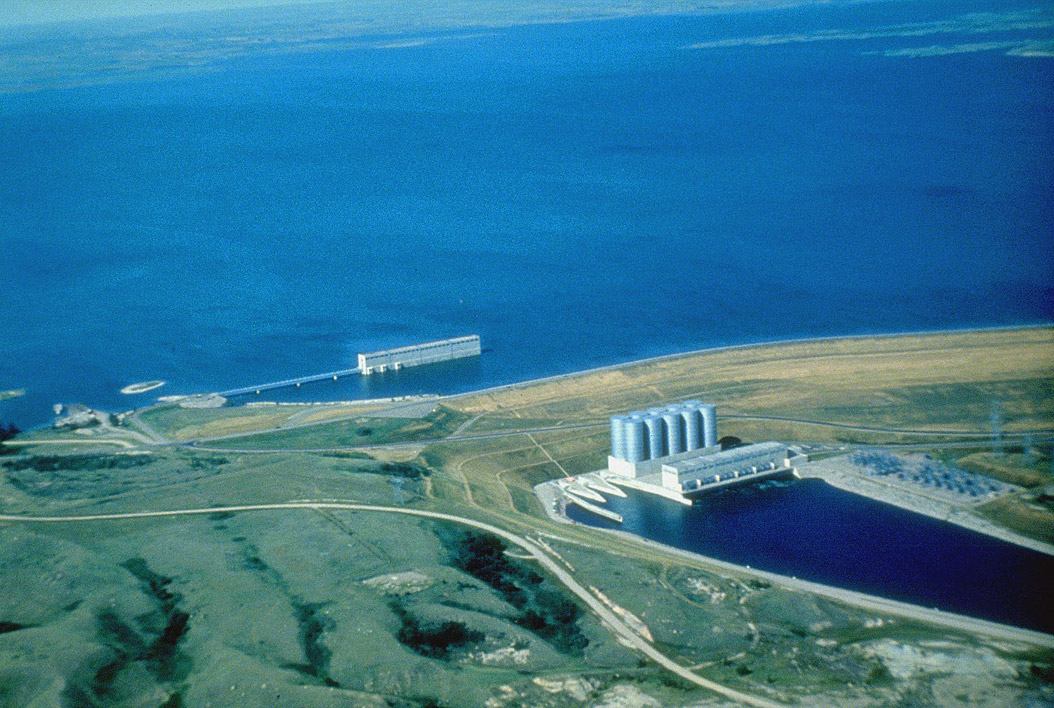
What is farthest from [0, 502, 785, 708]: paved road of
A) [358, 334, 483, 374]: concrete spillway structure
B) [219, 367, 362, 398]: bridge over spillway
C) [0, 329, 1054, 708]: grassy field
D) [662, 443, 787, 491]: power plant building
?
[358, 334, 483, 374]: concrete spillway structure

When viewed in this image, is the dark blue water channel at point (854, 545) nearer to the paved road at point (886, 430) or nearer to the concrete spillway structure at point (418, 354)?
the paved road at point (886, 430)

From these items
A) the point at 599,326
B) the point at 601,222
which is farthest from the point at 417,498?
the point at 601,222

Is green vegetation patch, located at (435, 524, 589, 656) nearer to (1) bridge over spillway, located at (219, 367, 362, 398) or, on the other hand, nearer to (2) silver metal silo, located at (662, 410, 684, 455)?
(2) silver metal silo, located at (662, 410, 684, 455)

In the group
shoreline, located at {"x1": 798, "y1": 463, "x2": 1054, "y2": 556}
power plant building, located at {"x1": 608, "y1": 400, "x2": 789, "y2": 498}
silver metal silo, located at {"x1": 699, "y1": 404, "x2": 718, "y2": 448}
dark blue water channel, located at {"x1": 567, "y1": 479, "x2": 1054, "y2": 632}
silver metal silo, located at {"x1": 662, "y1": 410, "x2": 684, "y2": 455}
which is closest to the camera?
dark blue water channel, located at {"x1": 567, "y1": 479, "x2": 1054, "y2": 632}

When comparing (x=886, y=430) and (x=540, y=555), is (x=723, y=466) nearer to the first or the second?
(x=886, y=430)

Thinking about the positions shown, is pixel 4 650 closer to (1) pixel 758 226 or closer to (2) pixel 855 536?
(2) pixel 855 536

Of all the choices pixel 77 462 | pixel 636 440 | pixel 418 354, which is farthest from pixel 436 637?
pixel 418 354

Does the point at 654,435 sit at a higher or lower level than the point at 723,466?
higher
